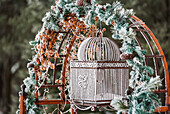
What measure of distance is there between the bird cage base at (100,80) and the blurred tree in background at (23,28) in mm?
3103

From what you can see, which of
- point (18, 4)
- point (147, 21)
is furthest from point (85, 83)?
point (18, 4)

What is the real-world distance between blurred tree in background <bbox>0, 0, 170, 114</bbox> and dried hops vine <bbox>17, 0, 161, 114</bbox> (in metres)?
2.82

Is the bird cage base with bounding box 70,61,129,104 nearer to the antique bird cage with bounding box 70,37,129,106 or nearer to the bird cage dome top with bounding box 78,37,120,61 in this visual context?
the antique bird cage with bounding box 70,37,129,106

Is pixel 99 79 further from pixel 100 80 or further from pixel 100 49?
pixel 100 49

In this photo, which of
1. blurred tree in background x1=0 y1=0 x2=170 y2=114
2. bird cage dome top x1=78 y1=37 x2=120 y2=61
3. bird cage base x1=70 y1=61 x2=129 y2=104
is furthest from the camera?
blurred tree in background x1=0 y1=0 x2=170 y2=114

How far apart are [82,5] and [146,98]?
1144 millimetres

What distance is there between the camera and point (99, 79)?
2566 millimetres

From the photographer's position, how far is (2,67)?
8758mm

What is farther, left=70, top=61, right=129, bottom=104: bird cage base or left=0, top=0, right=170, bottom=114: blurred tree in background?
left=0, top=0, right=170, bottom=114: blurred tree in background

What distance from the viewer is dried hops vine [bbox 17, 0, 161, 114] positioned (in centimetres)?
207

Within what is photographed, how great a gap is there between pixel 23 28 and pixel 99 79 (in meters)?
4.90

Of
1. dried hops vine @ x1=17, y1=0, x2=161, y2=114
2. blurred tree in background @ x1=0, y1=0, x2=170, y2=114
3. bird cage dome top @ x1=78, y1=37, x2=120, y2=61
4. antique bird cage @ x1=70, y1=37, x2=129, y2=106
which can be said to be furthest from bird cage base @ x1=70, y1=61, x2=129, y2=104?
blurred tree in background @ x1=0, y1=0, x2=170, y2=114

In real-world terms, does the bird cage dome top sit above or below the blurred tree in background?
below

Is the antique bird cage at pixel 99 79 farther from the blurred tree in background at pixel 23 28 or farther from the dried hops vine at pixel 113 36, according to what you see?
the blurred tree in background at pixel 23 28
